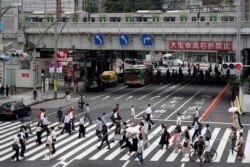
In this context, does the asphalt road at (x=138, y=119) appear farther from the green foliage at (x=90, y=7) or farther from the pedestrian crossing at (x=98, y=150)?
the green foliage at (x=90, y=7)

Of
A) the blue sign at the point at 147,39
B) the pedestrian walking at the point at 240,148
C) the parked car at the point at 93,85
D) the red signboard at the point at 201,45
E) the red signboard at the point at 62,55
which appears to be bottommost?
the pedestrian walking at the point at 240,148

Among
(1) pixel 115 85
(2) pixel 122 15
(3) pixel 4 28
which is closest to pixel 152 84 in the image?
(1) pixel 115 85

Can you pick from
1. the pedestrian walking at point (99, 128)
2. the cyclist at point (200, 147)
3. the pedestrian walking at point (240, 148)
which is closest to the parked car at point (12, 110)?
the pedestrian walking at point (99, 128)

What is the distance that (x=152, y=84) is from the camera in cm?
7506

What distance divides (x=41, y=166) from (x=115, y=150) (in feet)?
17.5

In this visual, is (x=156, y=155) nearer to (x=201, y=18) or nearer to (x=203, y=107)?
(x=203, y=107)

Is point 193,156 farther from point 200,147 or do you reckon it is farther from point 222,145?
point 222,145

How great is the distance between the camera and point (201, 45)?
59.0 meters

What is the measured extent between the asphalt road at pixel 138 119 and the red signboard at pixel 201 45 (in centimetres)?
505

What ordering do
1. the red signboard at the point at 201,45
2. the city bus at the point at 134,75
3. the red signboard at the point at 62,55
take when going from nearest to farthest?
the red signboard at the point at 201,45
the city bus at the point at 134,75
the red signboard at the point at 62,55

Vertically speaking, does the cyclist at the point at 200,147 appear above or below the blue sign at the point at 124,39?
below

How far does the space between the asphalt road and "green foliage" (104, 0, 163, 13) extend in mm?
66879

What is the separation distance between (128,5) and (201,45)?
3433 inches

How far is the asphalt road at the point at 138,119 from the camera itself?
29000 millimetres
